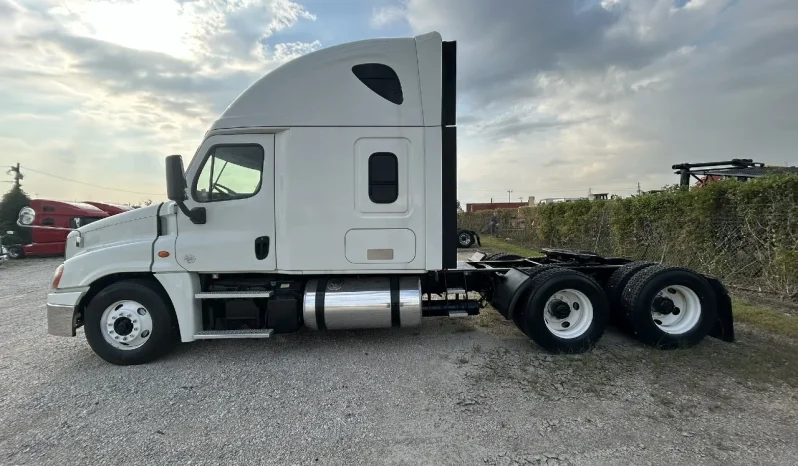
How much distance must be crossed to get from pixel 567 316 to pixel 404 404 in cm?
236

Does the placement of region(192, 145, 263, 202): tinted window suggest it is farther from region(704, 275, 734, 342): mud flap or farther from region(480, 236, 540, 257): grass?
region(480, 236, 540, 257): grass

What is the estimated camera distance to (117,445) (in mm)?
2898

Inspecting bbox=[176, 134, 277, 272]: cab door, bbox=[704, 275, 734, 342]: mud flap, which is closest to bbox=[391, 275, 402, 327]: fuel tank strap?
bbox=[176, 134, 277, 272]: cab door

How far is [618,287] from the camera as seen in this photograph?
4773 mm

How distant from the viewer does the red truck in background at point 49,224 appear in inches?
610

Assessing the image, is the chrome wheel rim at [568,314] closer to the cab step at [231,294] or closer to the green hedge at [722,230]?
the cab step at [231,294]

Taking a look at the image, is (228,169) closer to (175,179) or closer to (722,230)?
(175,179)

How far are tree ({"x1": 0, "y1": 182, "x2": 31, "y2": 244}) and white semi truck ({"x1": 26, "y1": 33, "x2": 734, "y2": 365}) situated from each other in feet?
53.2

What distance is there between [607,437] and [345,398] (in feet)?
7.12

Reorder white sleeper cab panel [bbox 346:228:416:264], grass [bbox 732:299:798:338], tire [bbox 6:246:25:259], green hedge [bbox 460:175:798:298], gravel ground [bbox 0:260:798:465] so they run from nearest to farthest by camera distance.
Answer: gravel ground [bbox 0:260:798:465] → white sleeper cab panel [bbox 346:228:416:264] → grass [bbox 732:299:798:338] → green hedge [bbox 460:175:798:298] → tire [bbox 6:246:25:259]

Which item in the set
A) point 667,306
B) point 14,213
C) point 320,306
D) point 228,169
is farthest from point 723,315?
point 14,213

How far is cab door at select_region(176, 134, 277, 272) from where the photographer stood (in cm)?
441

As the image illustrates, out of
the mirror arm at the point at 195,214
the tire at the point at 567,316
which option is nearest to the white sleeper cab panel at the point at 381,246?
the tire at the point at 567,316

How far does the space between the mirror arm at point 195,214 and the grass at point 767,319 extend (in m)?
7.26
